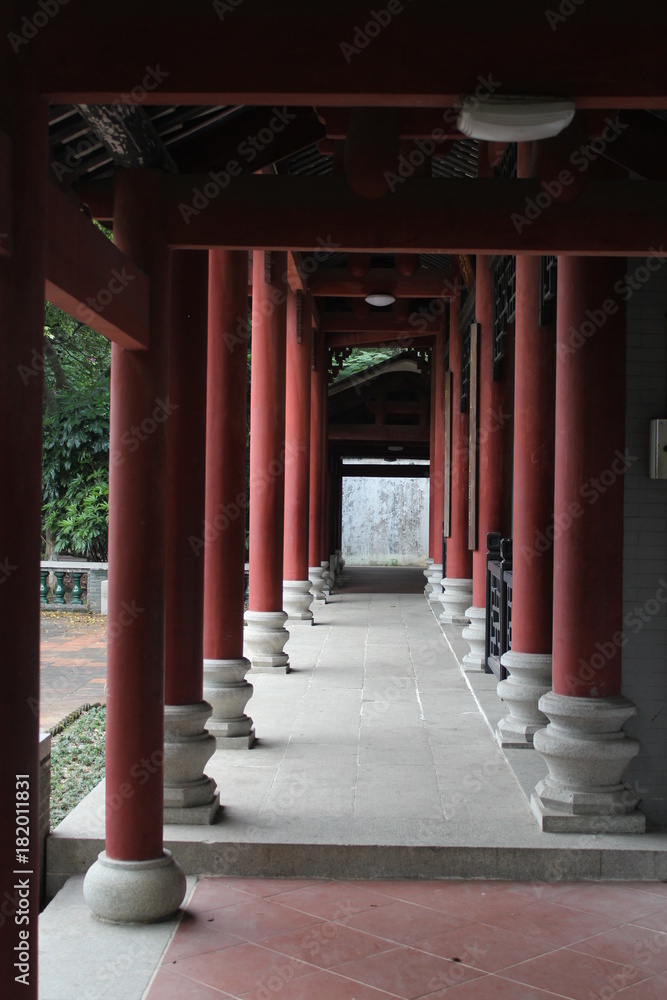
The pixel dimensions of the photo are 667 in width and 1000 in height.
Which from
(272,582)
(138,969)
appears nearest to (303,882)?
(138,969)

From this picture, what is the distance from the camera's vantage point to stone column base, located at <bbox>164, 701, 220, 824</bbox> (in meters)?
4.36

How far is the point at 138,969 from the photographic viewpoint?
3.29 meters

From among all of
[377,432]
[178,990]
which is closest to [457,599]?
[178,990]

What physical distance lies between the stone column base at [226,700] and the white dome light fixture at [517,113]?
12.3 feet

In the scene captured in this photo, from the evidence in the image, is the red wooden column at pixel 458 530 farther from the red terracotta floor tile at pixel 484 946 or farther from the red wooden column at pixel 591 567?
the red terracotta floor tile at pixel 484 946

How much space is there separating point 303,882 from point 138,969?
0.96 meters

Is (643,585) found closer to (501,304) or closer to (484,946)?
(484,946)

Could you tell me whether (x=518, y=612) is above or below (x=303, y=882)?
above

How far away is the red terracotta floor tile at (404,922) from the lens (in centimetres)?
357

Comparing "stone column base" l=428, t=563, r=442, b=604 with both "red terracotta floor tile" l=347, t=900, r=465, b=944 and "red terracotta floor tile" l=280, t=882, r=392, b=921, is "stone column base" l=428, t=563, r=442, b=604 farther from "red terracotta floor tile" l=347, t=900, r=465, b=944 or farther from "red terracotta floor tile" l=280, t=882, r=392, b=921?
"red terracotta floor tile" l=347, t=900, r=465, b=944

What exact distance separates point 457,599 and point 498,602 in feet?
12.5

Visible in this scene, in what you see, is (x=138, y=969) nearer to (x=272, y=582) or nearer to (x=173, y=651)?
(x=173, y=651)

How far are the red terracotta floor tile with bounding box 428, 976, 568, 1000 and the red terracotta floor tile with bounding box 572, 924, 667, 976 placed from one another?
38cm

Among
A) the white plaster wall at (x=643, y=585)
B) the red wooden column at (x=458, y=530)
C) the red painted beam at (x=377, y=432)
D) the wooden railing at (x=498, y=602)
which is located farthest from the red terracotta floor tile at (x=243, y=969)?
the red painted beam at (x=377, y=432)
